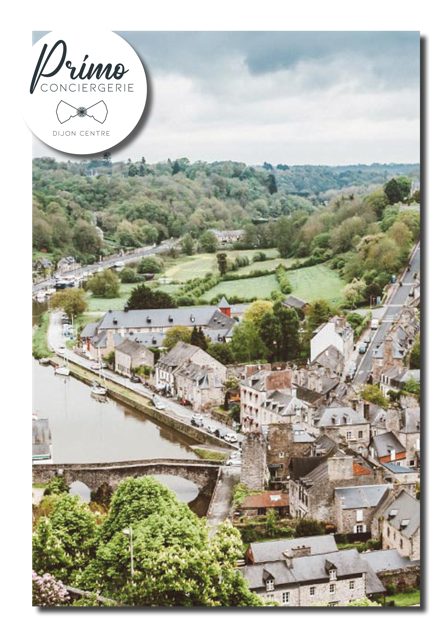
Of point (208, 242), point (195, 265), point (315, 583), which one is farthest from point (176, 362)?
point (315, 583)

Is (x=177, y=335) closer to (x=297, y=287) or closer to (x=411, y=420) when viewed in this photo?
(x=297, y=287)

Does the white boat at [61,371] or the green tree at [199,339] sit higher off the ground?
the green tree at [199,339]

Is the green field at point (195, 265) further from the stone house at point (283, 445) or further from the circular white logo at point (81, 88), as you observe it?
the stone house at point (283, 445)

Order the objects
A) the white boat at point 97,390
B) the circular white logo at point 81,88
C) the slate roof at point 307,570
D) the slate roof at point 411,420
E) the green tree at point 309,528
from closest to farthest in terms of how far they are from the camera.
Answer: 1. the circular white logo at point 81,88
2. the slate roof at point 307,570
3. the green tree at point 309,528
4. the slate roof at point 411,420
5. the white boat at point 97,390

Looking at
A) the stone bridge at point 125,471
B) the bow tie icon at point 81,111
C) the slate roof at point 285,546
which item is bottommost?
the slate roof at point 285,546

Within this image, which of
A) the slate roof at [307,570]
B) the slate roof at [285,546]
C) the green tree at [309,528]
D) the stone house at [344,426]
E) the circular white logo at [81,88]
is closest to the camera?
the circular white logo at [81,88]

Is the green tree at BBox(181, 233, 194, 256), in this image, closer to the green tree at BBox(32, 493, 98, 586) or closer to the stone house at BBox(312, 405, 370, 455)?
the stone house at BBox(312, 405, 370, 455)

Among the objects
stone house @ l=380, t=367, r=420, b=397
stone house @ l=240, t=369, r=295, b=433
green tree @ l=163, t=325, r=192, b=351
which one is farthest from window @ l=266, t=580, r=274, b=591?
green tree @ l=163, t=325, r=192, b=351

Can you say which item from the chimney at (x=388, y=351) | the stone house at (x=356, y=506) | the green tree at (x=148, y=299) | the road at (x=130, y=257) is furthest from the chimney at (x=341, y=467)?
the road at (x=130, y=257)
